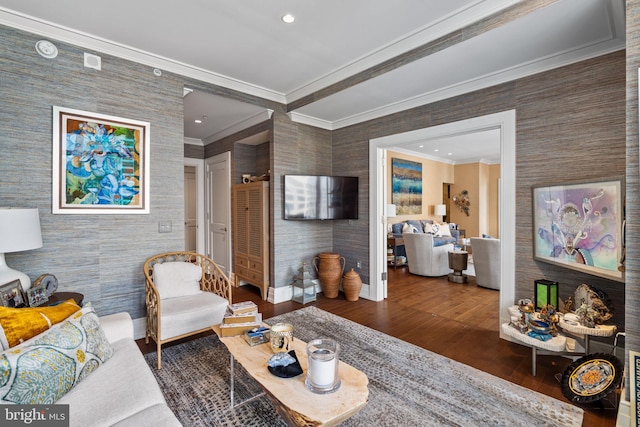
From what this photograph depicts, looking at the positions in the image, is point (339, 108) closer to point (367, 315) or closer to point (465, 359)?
point (367, 315)

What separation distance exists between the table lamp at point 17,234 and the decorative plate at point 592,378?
3.72 meters

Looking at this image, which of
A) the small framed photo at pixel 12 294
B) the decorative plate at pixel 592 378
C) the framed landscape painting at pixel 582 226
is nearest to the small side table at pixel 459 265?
the framed landscape painting at pixel 582 226

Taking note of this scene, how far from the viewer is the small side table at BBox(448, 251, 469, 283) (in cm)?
500

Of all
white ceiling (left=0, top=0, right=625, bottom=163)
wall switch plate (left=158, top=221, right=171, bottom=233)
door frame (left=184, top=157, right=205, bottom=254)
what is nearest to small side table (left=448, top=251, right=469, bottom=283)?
white ceiling (left=0, top=0, right=625, bottom=163)

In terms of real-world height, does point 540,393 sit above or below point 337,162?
below

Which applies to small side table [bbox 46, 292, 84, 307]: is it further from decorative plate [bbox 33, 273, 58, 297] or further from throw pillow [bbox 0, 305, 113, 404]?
throw pillow [bbox 0, 305, 113, 404]

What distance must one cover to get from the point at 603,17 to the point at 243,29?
263 cm

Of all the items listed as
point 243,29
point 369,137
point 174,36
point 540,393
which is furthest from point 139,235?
point 540,393

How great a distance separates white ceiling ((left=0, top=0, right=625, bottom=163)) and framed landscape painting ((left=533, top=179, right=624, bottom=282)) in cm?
113

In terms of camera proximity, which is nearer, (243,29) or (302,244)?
(243,29)

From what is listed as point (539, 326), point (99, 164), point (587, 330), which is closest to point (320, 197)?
point (99, 164)

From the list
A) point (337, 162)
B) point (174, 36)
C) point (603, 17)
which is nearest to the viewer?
point (603, 17)

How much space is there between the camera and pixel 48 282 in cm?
219

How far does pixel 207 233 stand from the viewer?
558cm
